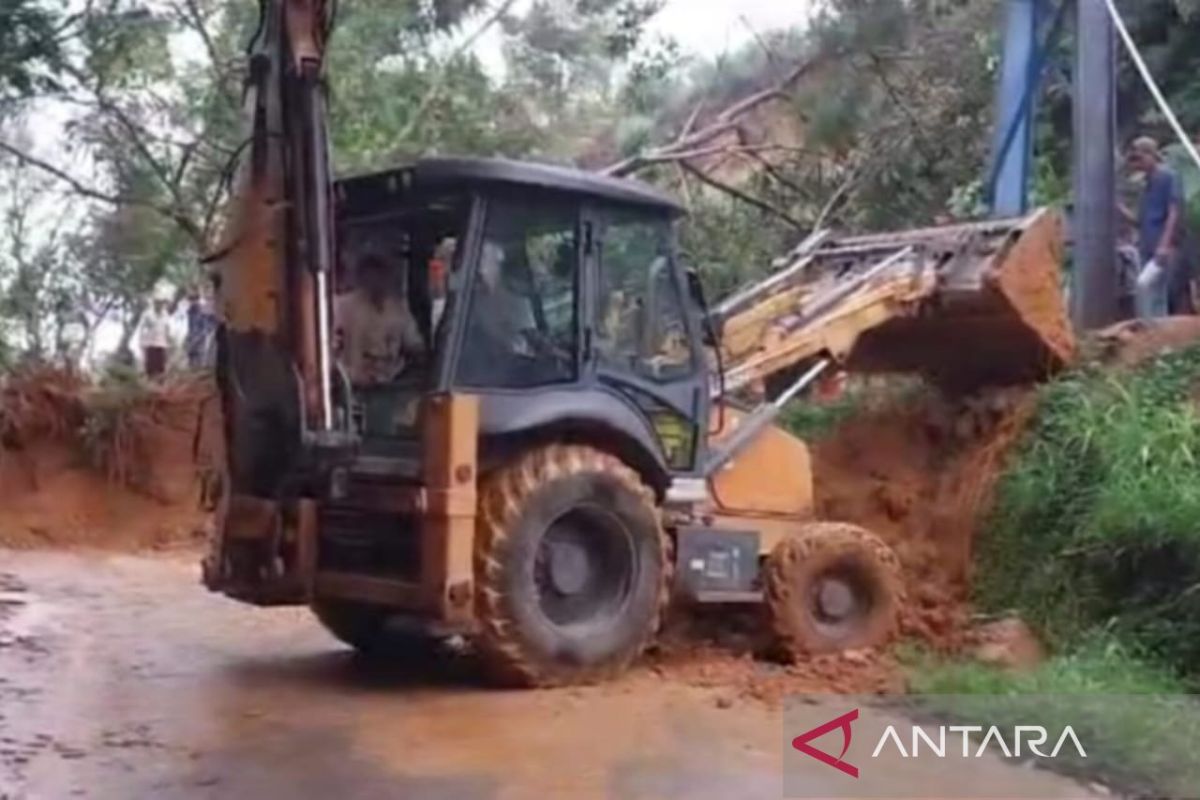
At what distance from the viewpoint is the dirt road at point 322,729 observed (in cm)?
568

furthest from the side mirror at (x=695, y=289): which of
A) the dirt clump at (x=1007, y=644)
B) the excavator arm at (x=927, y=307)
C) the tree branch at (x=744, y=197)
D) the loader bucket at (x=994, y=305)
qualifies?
the tree branch at (x=744, y=197)

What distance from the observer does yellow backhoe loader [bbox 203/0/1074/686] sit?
7.28m

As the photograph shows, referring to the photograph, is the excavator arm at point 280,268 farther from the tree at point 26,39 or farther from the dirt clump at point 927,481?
the dirt clump at point 927,481

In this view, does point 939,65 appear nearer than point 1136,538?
No

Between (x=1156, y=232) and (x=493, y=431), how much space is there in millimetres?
5427

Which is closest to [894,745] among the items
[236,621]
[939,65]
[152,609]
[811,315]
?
[811,315]

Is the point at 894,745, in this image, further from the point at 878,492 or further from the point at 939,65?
the point at 939,65

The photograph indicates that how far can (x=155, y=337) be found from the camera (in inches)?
739

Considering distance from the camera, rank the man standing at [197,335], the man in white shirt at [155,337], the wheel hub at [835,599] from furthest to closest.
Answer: the man in white shirt at [155,337], the man standing at [197,335], the wheel hub at [835,599]

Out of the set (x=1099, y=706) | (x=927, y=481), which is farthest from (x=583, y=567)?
(x=927, y=481)

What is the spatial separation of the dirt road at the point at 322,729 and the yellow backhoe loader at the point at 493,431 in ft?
1.23

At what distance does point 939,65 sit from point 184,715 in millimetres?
10007

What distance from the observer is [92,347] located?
794 inches

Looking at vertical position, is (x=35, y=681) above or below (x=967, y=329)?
below
